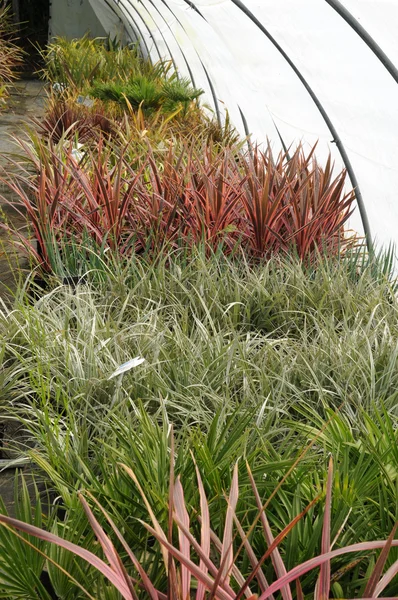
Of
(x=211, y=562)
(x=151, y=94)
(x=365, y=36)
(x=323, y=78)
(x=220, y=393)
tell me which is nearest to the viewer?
(x=211, y=562)

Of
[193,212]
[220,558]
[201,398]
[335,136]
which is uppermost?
[335,136]

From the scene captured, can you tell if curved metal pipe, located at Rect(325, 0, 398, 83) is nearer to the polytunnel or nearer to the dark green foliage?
the polytunnel

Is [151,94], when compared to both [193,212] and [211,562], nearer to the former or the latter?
[193,212]

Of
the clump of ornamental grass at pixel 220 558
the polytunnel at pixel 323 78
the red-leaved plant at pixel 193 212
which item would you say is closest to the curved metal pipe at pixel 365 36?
the polytunnel at pixel 323 78

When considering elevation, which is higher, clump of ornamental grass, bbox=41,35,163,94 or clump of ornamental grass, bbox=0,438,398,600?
clump of ornamental grass, bbox=0,438,398,600

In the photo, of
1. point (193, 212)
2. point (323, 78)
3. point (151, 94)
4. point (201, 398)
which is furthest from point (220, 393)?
point (151, 94)

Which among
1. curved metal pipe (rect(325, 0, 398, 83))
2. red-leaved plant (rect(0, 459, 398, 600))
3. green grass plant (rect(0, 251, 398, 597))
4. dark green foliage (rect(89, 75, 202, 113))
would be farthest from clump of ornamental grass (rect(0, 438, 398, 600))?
dark green foliage (rect(89, 75, 202, 113))

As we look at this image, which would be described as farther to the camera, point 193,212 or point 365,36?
point 193,212

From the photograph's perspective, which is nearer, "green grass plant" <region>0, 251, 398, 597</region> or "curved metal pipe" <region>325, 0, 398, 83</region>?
"green grass plant" <region>0, 251, 398, 597</region>

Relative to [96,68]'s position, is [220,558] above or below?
above

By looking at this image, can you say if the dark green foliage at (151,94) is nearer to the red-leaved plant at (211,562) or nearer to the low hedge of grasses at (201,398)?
the low hedge of grasses at (201,398)

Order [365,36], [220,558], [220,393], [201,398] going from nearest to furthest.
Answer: [220,558] < [201,398] < [220,393] < [365,36]

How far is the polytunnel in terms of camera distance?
3320 millimetres

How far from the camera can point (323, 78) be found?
12.8 ft
